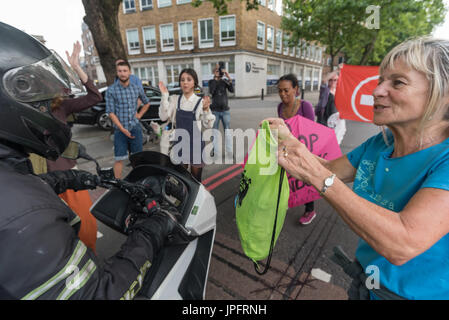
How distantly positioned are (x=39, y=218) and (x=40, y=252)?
0.10 m

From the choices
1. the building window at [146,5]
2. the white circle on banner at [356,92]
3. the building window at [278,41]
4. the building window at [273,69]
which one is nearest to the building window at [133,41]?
the building window at [146,5]

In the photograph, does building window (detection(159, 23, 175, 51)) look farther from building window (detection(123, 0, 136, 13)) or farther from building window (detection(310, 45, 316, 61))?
building window (detection(310, 45, 316, 61))

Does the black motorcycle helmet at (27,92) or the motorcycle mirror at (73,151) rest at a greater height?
the black motorcycle helmet at (27,92)

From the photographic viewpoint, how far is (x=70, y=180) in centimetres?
146

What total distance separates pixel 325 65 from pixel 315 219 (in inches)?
1643

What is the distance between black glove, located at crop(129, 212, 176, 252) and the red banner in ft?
16.0

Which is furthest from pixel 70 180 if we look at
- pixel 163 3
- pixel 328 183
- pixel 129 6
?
pixel 129 6

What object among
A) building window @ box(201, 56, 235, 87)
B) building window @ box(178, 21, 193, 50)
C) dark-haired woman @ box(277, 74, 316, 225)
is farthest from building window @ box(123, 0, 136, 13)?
dark-haired woman @ box(277, 74, 316, 225)

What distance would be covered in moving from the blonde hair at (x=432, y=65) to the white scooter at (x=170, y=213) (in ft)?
3.93

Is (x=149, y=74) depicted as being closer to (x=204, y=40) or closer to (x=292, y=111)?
(x=204, y=40)

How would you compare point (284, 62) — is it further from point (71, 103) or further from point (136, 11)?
point (71, 103)

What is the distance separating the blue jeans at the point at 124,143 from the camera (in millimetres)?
3988

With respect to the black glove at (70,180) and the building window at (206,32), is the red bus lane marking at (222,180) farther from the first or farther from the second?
the building window at (206,32)
